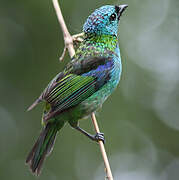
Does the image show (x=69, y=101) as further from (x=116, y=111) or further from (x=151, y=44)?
(x=151, y=44)

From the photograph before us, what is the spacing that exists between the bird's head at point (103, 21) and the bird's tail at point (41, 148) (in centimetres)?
133

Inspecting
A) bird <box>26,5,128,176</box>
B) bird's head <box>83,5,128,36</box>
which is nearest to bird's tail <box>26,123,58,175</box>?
bird <box>26,5,128,176</box>

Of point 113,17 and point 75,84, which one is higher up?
point 113,17

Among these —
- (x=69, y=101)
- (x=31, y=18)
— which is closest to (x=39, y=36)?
(x=31, y=18)

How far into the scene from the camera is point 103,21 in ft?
15.3

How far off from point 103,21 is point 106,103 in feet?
13.1

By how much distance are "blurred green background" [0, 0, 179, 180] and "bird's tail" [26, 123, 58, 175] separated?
11.4 ft

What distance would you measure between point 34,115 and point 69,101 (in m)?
4.21

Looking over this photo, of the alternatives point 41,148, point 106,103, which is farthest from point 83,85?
point 106,103

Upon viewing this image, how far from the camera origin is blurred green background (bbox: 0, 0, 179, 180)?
27.5 feet

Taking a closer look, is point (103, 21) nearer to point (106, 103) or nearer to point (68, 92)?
point (68, 92)

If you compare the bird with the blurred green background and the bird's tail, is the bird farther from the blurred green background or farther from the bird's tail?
the blurred green background

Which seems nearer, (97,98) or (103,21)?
(97,98)

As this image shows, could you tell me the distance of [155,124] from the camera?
32.0 feet
